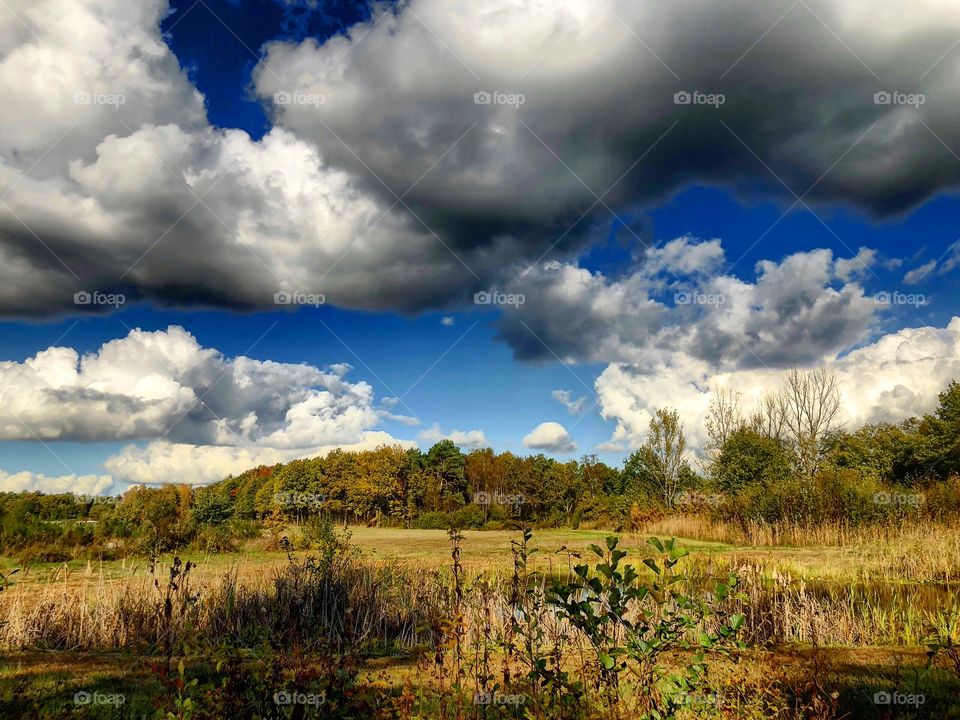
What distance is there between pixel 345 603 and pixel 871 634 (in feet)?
30.0

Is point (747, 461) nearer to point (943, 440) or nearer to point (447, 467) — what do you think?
point (943, 440)

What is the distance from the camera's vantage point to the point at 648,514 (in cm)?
3638

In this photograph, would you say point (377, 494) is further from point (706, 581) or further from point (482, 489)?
point (706, 581)

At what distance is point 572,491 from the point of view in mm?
58125

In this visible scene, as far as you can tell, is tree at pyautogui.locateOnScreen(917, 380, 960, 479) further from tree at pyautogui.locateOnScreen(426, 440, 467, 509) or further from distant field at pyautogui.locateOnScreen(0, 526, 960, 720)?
tree at pyautogui.locateOnScreen(426, 440, 467, 509)

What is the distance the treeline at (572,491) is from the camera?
2432 centimetres

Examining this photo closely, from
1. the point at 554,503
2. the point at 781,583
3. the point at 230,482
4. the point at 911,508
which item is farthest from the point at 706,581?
the point at 230,482

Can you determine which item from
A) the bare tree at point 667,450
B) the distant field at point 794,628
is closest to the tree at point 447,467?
the bare tree at point 667,450

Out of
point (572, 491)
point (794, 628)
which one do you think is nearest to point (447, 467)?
point (572, 491)

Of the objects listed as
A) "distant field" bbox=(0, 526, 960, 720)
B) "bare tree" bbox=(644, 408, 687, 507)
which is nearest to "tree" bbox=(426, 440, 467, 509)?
"bare tree" bbox=(644, 408, 687, 507)

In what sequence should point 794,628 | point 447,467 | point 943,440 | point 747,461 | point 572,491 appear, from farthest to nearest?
point 447,467 < point 572,491 < point 747,461 < point 943,440 < point 794,628

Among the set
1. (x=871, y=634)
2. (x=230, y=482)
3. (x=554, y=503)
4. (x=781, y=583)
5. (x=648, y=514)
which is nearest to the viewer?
(x=871, y=634)

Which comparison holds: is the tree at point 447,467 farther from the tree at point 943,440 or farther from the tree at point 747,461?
the tree at point 943,440

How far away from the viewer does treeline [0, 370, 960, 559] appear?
79.8 ft
